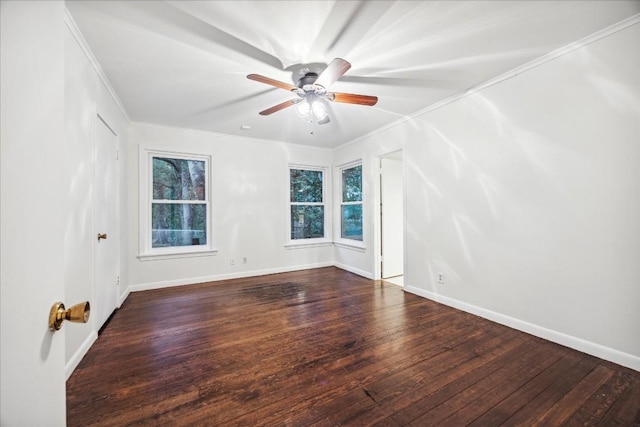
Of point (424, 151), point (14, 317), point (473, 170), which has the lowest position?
point (14, 317)

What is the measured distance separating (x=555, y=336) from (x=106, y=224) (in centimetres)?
438

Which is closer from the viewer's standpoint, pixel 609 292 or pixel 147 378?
pixel 147 378

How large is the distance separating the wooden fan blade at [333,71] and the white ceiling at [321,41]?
0.26m

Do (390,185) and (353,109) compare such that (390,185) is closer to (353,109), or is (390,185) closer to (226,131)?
(353,109)

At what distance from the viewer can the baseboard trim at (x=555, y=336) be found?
1.90 metres

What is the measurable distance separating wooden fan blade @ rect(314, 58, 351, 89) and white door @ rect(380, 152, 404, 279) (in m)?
2.53

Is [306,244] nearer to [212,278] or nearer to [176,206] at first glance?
[212,278]

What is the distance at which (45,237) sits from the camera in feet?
2.11

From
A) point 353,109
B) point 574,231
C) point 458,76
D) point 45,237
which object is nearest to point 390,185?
point 353,109

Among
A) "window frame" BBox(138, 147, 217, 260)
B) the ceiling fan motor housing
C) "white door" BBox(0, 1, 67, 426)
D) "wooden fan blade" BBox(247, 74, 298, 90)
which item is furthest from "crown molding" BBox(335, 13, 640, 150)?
"window frame" BBox(138, 147, 217, 260)

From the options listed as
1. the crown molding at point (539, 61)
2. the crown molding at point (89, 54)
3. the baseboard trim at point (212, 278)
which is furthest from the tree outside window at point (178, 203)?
the crown molding at point (539, 61)

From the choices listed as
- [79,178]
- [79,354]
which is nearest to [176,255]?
[79,354]

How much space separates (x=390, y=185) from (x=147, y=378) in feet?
13.0

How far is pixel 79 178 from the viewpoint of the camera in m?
1.99
